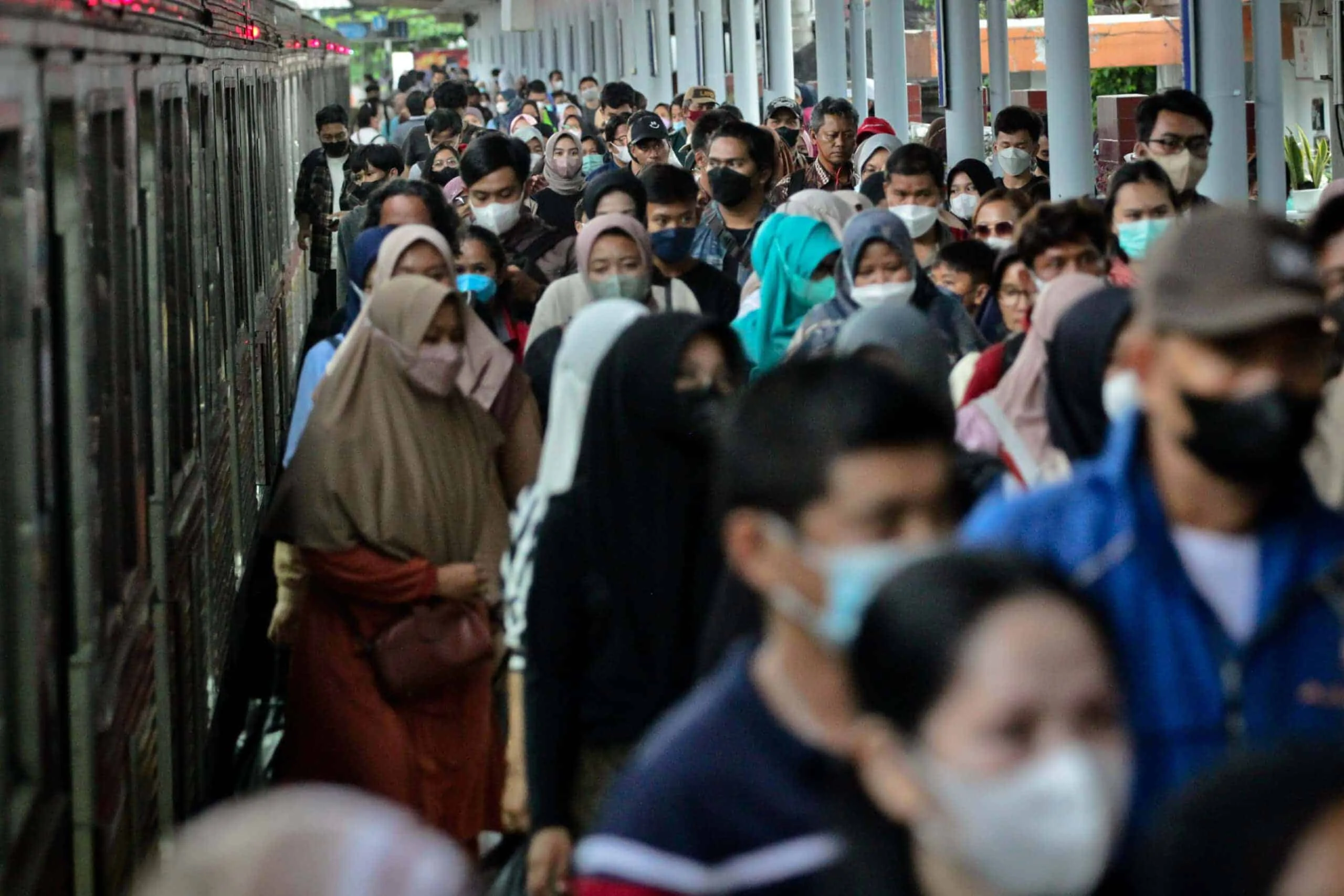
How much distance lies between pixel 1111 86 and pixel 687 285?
27.7 meters

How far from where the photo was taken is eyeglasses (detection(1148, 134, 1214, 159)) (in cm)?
732

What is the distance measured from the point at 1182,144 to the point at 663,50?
84.1ft

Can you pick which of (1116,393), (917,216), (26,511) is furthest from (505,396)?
(917,216)

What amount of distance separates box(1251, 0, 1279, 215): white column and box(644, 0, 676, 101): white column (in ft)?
67.5

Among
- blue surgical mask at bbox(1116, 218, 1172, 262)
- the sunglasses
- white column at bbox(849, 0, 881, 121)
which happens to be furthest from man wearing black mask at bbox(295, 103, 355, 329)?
blue surgical mask at bbox(1116, 218, 1172, 262)

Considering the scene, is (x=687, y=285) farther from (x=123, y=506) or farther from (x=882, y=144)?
(x=882, y=144)

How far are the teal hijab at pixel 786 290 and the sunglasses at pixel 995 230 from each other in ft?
4.94

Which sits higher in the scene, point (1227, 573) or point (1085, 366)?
point (1085, 366)

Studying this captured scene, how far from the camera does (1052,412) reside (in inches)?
150

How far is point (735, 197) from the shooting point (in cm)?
834

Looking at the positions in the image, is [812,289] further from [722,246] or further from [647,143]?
[647,143]

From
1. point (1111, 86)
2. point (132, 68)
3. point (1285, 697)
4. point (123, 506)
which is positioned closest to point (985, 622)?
point (1285, 697)

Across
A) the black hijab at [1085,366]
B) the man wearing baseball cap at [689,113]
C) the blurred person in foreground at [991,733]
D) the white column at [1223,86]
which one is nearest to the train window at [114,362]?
the black hijab at [1085,366]

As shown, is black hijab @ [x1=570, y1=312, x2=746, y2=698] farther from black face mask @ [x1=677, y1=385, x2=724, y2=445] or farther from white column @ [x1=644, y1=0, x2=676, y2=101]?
white column @ [x1=644, y1=0, x2=676, y2=101]
